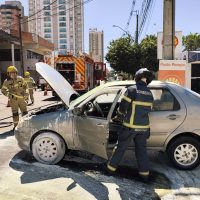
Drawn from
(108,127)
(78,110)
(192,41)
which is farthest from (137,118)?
(192,41)

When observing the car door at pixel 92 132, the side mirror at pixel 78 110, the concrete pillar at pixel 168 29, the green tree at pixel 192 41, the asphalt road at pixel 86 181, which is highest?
the green tree at pixel 192 41

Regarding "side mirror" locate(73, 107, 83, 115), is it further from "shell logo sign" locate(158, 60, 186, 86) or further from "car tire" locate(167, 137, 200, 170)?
"shell logo sign" locate(158, 60, 186, 86)

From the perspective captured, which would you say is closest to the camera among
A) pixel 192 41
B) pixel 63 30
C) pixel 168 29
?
pixel 168 29

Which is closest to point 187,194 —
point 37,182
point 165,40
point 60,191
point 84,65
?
point 60,191

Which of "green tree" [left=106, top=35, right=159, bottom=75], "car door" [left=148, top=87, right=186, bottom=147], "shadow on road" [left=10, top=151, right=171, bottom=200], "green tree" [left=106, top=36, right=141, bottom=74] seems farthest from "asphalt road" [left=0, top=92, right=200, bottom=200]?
"green tree" [left=106, top=35, right=159, bottom=75]

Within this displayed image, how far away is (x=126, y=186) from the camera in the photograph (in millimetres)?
5352

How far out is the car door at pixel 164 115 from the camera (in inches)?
238

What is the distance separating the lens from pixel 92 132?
19.4 ft

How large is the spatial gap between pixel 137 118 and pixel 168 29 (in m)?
5.57

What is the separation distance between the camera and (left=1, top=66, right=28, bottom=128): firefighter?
29.8ft

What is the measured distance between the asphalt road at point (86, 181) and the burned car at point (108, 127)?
311 millimetres

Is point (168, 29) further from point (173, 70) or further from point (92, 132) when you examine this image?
point (92, 132)

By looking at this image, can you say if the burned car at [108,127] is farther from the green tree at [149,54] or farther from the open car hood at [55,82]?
the green tree at [149,54]

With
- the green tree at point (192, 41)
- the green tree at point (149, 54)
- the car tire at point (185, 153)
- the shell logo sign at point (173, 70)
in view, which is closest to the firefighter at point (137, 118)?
the car tire at point (185, 153)
